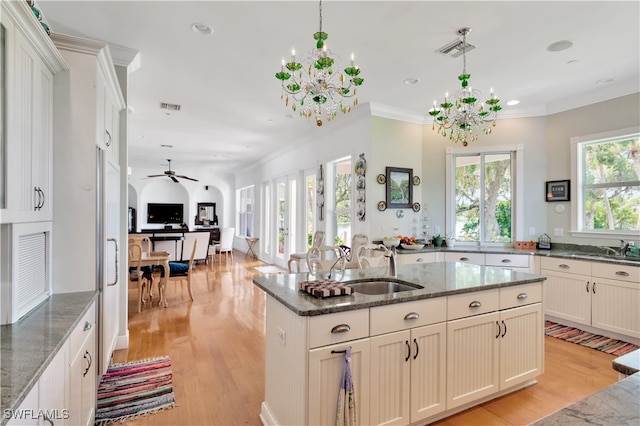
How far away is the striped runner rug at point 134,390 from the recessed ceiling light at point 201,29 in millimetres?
2940

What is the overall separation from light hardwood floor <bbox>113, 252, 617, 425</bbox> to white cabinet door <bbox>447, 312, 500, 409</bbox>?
19 cm

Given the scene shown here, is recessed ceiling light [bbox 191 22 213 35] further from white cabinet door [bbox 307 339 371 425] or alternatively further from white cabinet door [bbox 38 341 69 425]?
white cabinet door [bbox 307 339 371 425]

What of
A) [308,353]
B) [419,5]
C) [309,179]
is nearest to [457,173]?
[309,179]

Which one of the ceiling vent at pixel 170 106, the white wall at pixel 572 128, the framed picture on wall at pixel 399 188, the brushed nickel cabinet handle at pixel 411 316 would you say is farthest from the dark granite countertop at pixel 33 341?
the white wall at pixel 572 128

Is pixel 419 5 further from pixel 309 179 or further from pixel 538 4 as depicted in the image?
pixel 309 179

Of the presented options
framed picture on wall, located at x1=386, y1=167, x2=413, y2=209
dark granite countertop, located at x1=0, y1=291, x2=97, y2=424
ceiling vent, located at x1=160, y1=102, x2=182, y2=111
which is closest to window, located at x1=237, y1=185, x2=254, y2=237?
ceiling vent, located at x1=160, y1=102, x2=182, y2=111

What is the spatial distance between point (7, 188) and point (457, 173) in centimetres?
518

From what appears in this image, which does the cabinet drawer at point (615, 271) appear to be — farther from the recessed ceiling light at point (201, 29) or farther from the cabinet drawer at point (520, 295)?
the recessed ceiling light at point (201, 29)

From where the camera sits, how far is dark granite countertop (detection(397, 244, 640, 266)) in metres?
3.55

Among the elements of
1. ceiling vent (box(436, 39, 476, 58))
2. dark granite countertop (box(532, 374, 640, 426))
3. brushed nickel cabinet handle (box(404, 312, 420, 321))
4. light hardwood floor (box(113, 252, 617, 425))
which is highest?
ceiling vent (box(436, 39, 476, 58))

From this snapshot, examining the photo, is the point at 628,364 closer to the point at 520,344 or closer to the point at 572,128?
the point at 520,344

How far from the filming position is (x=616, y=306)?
347cm

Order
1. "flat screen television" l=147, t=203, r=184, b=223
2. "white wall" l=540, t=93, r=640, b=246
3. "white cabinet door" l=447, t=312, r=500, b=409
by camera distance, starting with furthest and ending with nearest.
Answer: "flat screen television" l=147, t=203, r=184, b=223
"white wall" l=540, t=93, r=640, b=246
"white cabinet door" l=447, t=312, r=500, b=409

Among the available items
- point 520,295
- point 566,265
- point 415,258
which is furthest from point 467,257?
point 520,295
